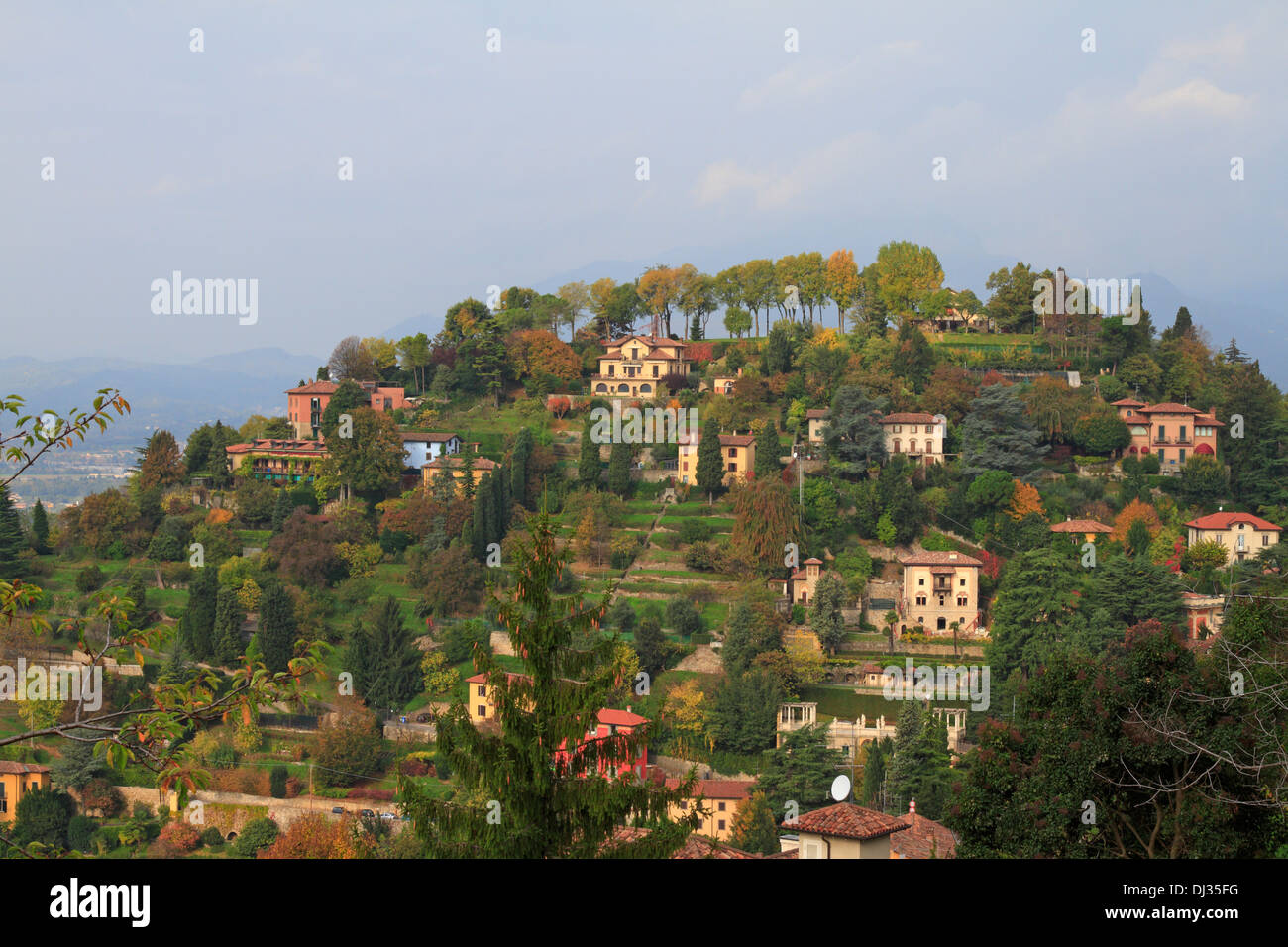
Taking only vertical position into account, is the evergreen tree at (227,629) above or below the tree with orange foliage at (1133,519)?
below

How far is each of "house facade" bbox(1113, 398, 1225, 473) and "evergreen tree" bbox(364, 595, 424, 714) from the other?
82.3 ft

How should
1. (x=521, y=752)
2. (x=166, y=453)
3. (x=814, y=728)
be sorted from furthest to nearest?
1. (x=166, y=453)
2. (x=814, y=728)
3. (x=521, y=752)

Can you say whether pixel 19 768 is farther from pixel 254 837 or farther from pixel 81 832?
pixel 254 837

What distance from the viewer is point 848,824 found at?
14.8 meters

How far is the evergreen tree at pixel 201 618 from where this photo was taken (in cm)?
3372

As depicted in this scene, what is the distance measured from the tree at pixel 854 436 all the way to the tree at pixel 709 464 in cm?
391

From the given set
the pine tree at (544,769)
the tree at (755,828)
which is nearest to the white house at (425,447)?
the tree at (755,828)

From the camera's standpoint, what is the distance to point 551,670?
28.0ft

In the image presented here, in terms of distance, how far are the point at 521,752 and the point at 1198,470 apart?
35781 mm

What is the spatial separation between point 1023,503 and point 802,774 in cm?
1546

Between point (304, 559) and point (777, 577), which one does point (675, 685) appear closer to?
point (777, 577)

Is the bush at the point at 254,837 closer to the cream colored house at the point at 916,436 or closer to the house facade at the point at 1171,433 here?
the cream colored house at the point at 916,436

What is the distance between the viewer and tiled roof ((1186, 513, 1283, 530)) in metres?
35.8
